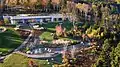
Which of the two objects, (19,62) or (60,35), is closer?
(19,62)

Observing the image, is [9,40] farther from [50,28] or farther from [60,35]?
[50,28]

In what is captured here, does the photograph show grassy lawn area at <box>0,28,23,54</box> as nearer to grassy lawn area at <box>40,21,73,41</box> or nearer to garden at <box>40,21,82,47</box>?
garden at <box>40,21,82,47</box>

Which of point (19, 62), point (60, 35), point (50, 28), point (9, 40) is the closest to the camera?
point (19, 62)

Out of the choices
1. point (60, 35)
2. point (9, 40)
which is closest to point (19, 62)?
point (9, 40)

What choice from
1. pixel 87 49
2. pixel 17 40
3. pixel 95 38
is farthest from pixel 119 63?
pixel 17 40

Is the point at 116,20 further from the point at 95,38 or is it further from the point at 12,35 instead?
the point at 12,35

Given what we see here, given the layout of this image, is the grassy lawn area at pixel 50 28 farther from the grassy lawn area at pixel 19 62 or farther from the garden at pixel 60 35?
the grassy lawn area at pixel 19 62

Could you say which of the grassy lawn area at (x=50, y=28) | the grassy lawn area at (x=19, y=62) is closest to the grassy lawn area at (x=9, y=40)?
the grassy lawn area at (x=19, y=62)
